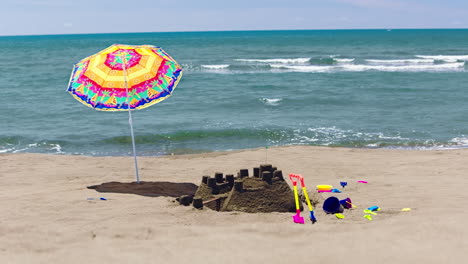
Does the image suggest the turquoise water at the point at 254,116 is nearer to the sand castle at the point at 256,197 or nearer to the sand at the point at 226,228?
the sand at the point at 226,228

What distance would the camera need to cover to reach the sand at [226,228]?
4.86 meters

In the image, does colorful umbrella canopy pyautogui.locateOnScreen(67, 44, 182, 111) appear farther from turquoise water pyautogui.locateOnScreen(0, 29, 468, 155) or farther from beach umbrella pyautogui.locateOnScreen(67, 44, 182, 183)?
turquoise water pyautogui.locateOnScreen(0, 29, 468, 155)

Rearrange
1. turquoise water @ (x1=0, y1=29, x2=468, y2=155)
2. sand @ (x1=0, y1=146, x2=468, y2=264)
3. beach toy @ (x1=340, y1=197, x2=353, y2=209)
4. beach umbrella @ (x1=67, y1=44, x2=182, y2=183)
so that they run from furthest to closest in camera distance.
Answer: turquoise water @ (x1=0, y1=29, x2=468, y2=155) → beach umbrella @ (x1=67, y1=44, x2=182, y2=183) → beach toy @ (x1=340, y1=197, x2=353, y2=209) → sand @ (x1=0, y1=146, x2=468, y2=264)

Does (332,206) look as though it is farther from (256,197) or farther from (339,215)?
(256,197)

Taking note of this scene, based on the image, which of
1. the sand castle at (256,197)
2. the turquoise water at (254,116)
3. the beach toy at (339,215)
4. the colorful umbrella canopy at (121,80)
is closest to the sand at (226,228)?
the beach toy at (339,215)

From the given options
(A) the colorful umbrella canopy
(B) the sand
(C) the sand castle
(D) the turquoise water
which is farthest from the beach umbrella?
(D) the turquoise water

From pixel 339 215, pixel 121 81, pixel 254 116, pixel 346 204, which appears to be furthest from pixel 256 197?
pixel 254 116

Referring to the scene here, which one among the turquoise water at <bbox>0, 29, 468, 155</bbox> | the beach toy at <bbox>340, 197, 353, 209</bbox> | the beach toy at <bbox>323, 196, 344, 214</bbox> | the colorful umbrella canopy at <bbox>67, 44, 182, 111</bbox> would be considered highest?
the colorful umbrella canopy at <bbox>67, 44, 182, 111</bbox>

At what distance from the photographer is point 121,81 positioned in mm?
8297

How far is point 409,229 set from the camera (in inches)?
210

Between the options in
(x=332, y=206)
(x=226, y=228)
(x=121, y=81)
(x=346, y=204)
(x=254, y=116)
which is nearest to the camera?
(x=226, y=228)

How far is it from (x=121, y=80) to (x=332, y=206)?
14.2ft

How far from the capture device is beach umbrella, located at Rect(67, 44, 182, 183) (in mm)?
8242

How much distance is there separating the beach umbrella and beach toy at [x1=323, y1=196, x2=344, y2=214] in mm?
3511
